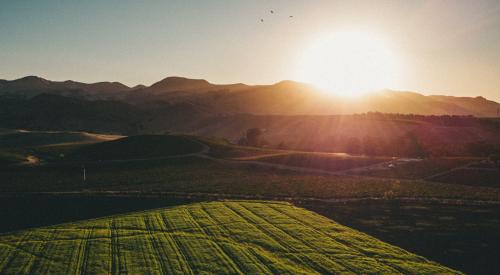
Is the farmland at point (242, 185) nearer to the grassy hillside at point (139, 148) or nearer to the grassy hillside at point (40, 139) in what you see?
the grassy hillside at point (139, 148)

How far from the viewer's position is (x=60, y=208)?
72250 millimetres

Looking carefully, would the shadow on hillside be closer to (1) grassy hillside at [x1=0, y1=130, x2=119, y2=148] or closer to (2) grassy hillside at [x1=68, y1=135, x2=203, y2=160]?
(2) grassy hillside at [x1=68, y1=135, x2=203, y2=160]

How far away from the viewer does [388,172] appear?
102 meters

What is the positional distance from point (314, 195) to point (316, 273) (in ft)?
138

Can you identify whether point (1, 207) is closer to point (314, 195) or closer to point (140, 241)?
point (140, 241)

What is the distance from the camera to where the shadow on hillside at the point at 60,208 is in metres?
63.5

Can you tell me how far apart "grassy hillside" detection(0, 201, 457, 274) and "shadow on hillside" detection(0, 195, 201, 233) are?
8037mm

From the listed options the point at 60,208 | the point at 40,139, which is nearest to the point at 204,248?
the point at 60,208

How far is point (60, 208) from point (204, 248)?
121 feet

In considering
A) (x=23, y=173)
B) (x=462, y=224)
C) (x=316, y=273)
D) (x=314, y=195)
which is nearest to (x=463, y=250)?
(x=462, y=224)

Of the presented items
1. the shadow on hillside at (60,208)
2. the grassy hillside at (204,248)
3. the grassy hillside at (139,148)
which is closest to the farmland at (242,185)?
the shadow on hillside at (60,208)

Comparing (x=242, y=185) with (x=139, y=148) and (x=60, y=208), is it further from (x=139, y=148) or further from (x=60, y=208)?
(x=139, y=148)

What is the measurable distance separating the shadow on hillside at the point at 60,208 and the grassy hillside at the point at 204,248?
8.04m

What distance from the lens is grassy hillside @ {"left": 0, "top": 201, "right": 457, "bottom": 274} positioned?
40.5 metres
